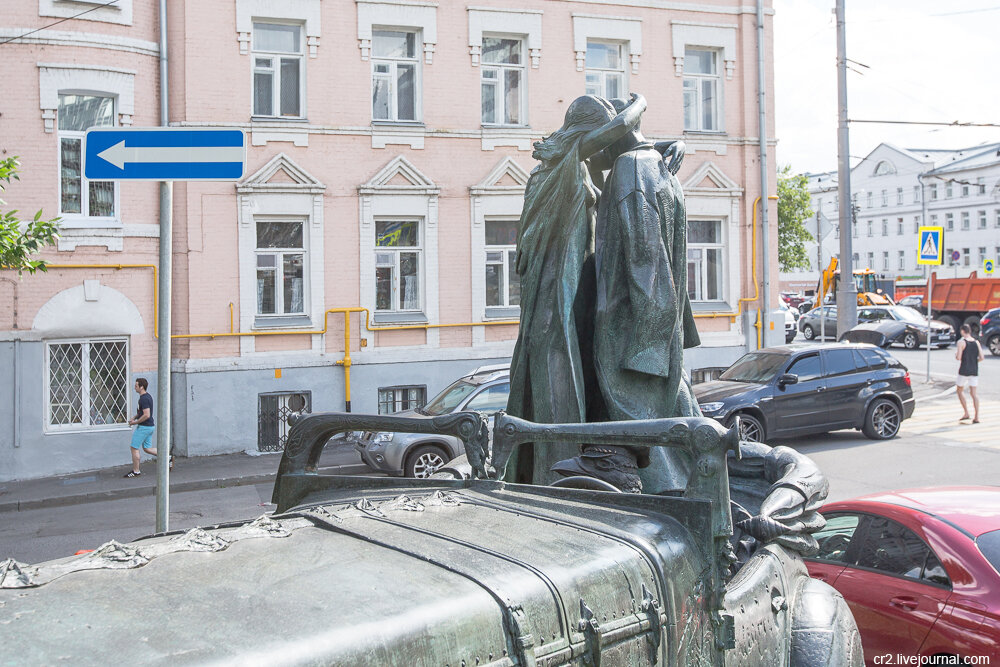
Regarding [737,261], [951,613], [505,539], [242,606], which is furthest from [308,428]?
[737,261]

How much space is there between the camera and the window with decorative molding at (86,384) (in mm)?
14695

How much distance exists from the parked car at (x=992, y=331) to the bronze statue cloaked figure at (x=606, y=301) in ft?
103

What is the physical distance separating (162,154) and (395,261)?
12.2m

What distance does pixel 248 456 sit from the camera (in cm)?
1532

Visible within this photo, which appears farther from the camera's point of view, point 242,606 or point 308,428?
point 308,428

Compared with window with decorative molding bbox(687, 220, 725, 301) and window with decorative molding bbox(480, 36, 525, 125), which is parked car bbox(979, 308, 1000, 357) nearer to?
window with decorative molding bbox(687, 220, 725, 301)

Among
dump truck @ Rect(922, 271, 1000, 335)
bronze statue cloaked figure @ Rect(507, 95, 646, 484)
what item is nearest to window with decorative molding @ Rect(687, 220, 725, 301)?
bronze statue cloaked figure @ Rect(507, 95, 646, 484)

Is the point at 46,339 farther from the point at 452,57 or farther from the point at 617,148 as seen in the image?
the point at 617,148

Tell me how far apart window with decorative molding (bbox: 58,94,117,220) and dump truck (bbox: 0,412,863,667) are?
13.5 m

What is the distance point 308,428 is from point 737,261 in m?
16.9

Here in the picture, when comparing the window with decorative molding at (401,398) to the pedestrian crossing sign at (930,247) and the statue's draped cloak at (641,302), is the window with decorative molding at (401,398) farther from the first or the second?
the statue's draped cloak at (641,302)

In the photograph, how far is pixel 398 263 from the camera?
16859 mm

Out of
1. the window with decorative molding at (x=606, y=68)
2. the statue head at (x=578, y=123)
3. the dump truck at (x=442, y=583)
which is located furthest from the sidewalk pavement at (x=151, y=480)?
the dump truck at (x=442, y=583)

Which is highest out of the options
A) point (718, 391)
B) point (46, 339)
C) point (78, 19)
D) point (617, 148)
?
point (78, 19)
